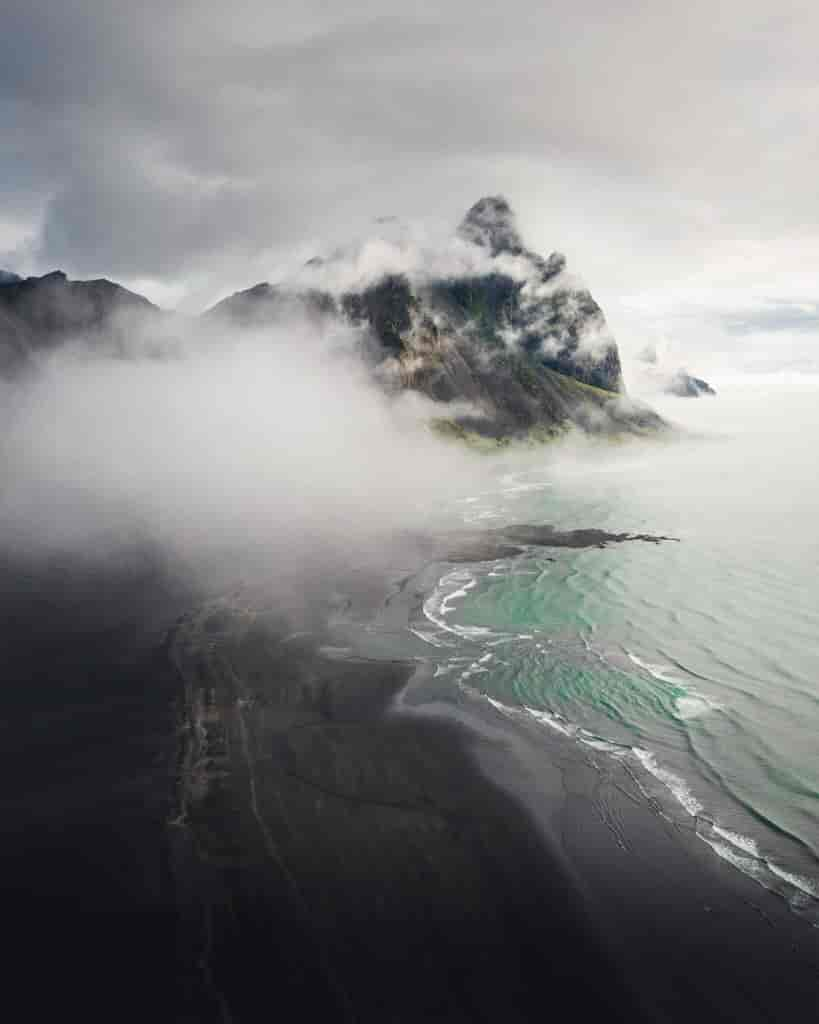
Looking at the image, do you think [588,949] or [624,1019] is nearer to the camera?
[624,1019]

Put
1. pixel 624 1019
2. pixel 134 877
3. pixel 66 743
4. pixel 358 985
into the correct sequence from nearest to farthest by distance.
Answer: pixel 624 1019, pixel 358 985, pixel 134 877, pixel 66 743

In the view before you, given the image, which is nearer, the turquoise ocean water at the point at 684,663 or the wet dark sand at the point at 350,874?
the wet dark sand at the point at 350,874

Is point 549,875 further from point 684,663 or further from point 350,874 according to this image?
point 684,663

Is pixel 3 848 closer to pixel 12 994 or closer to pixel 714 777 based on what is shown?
pixel 12 994

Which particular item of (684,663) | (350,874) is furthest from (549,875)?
(684,663)

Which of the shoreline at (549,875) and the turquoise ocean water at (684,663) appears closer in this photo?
the shoreline at (549,875)

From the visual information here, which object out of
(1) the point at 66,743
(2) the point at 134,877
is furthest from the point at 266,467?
(2) the point at 134,877

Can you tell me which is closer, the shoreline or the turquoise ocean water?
the shoreline

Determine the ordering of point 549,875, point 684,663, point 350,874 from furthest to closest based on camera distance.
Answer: point 684,663 → point 549,875 → point 350,874
